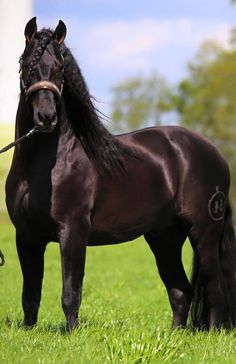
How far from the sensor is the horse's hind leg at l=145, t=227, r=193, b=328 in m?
7.12

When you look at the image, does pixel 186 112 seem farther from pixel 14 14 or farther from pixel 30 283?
pixel 30 283

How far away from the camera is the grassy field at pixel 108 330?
509 cm

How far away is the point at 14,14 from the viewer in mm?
23500

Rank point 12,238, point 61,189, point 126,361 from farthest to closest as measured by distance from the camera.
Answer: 1. point 12,238
2. point 61,189
3. point 126,361

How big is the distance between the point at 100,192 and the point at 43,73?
1.07 m

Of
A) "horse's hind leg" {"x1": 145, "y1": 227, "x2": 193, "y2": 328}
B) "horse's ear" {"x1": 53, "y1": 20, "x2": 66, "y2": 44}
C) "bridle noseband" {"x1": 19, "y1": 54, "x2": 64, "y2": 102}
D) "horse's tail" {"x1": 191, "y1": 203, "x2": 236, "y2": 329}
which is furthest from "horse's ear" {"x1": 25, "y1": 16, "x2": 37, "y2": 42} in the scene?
"horse's tail" {"x1": 191, "y1": 203, "x2": 236, "y2": 329}

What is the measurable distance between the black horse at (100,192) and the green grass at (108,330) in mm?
387

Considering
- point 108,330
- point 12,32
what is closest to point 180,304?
point 108,330

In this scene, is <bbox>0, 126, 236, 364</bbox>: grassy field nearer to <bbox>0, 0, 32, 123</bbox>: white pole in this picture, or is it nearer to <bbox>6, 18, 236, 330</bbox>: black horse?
<bbox>6, 18, 236, 330</bbox>: black horse

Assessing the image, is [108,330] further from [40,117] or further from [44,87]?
[44,87]

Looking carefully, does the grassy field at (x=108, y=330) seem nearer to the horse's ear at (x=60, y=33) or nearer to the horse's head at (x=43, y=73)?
the horse's head at (x=43, y=73)

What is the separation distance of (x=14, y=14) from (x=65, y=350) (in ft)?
64.0

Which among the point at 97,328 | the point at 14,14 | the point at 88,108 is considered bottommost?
the point at 97,328

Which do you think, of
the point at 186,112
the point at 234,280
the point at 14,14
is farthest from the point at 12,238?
the point at 186,112
